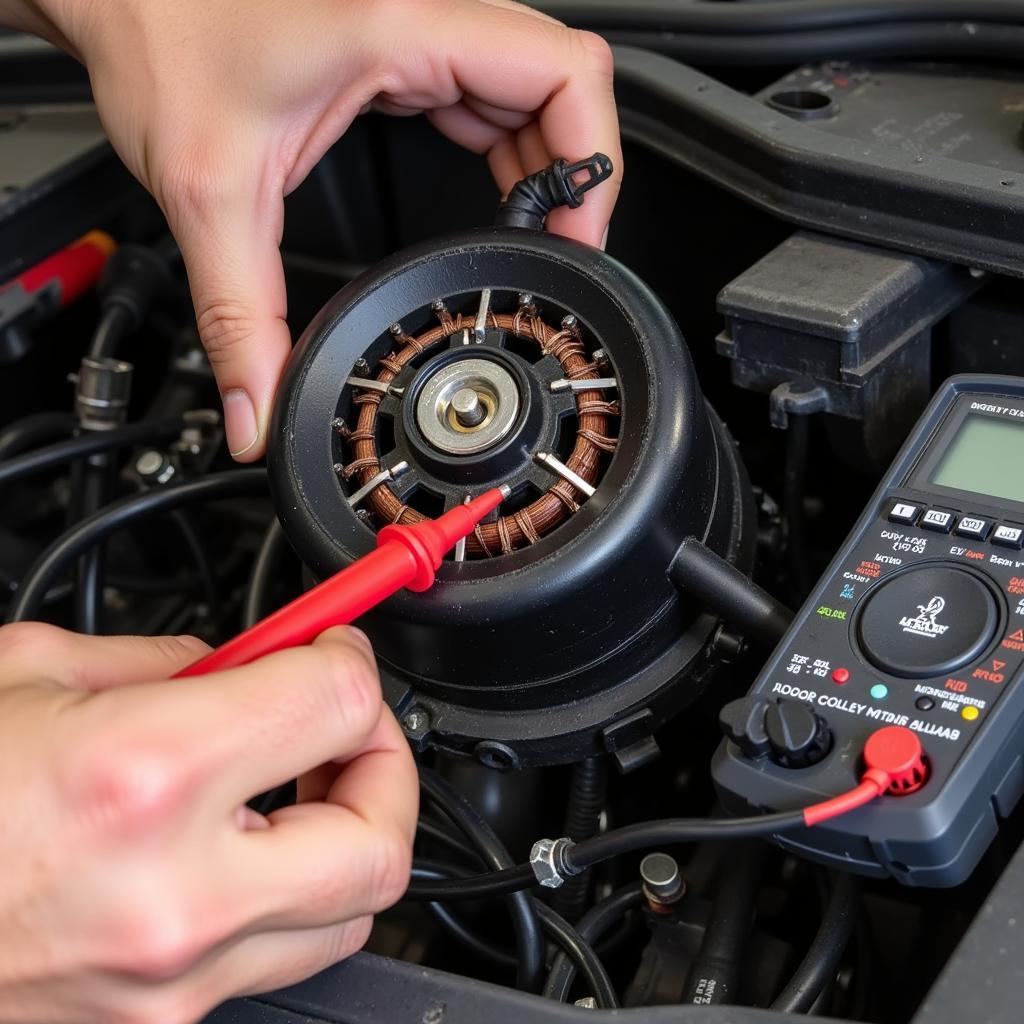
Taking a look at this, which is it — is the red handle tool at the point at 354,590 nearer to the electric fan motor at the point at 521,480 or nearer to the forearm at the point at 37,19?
the electric fan motor at the point at 521,480

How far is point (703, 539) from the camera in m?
0.71

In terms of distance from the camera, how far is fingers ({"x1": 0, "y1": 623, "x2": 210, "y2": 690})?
0.62 meters

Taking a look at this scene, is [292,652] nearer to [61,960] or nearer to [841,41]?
[61,960]

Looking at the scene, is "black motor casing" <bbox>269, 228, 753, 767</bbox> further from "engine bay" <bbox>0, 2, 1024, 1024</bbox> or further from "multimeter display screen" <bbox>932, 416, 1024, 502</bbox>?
"multimeter display screen" <bbox>932, 416, 1024, 502</bbox>

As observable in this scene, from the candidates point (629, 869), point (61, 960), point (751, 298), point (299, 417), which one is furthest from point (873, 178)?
point (61, 960)

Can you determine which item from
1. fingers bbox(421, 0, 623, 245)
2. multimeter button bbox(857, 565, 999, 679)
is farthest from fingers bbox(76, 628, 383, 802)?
fingers bbox(421, 0, 623, 245)

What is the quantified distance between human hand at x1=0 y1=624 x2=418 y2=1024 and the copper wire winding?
0.15m

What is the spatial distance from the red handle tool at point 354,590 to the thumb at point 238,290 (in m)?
0.20

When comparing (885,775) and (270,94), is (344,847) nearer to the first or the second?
(885,775)

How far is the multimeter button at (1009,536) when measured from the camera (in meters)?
0.63

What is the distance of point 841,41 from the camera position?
97 cm

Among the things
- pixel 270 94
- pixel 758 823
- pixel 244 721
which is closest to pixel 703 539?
pixel 758 823

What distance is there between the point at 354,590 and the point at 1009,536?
34 cm

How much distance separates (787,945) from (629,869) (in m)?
0.15
